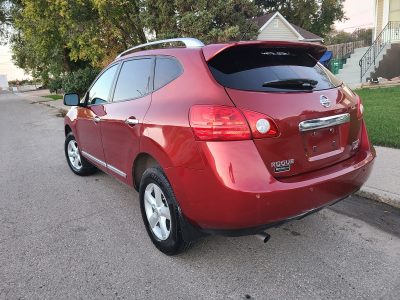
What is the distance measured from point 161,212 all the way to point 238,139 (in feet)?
3.62

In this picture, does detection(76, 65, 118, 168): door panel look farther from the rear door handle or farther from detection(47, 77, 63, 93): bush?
detection(47, 77, 63, 93): bush

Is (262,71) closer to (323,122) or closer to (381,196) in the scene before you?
(323,122)

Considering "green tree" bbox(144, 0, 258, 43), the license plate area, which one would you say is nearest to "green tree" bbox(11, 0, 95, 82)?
"green tree" bbox(144, 0, 258, 43)

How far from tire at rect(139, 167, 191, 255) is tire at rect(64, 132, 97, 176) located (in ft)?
8.12

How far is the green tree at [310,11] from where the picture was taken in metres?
42.9

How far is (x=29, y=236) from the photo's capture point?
379cm

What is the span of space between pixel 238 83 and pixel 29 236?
266 centimetres

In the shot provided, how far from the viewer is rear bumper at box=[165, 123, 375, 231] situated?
98.0 inches

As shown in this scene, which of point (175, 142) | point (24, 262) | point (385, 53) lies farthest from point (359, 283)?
point (385, 53)

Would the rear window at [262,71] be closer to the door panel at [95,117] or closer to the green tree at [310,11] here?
the door panel at [95,117]

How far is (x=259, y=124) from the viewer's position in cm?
255

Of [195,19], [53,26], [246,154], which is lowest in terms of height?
[246,154]

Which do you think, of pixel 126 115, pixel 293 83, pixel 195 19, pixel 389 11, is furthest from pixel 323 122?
pixel 389 11

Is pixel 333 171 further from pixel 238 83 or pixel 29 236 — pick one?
pixel 29 236
